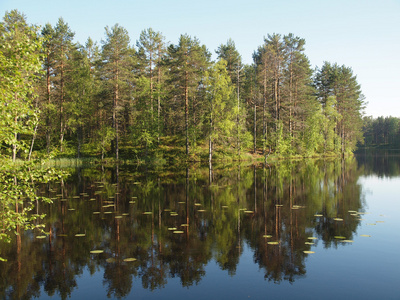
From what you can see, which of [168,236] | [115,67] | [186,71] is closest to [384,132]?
[186,71]

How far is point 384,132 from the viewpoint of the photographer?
486 ft

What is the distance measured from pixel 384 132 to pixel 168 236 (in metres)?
165

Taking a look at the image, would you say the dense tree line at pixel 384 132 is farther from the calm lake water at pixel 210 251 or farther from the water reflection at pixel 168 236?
the calm lake water at pixel 210 251

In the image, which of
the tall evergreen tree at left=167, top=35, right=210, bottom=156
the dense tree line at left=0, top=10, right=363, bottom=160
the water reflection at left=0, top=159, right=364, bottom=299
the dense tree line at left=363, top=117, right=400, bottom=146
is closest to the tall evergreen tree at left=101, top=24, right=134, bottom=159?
the dense tree line at left=0, top=10, right=363, bottom=160

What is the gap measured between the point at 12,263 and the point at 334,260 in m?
7.53

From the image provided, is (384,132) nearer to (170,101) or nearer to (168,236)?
(170,101)

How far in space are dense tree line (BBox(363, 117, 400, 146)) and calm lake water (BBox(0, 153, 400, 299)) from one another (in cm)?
14559

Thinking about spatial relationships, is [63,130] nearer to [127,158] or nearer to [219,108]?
[127,158]

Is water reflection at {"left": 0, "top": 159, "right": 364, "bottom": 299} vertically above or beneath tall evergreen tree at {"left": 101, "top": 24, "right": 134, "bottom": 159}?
beneath

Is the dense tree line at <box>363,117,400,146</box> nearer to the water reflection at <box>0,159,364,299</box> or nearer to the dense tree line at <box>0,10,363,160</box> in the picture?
the dense tree line at <box>0,10,363,160</box>

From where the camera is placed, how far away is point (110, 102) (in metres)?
43.2

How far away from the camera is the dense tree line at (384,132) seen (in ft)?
466

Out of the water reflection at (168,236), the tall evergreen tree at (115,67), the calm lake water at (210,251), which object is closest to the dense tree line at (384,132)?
the tall evergreen tree at (115,67)

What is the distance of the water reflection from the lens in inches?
261
